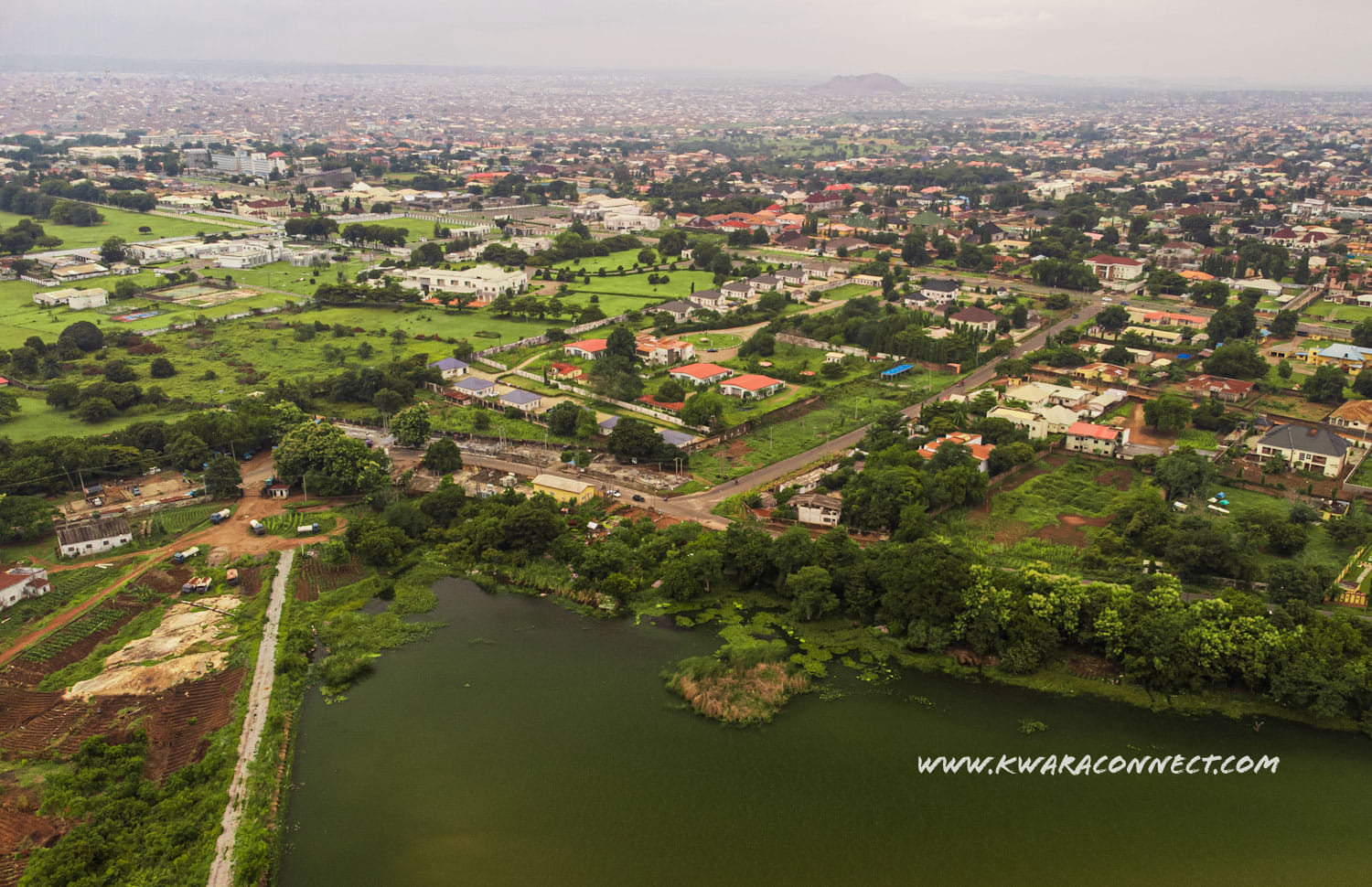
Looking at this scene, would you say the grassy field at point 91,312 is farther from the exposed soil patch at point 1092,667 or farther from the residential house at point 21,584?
the exposed soil patch at point 1092,667

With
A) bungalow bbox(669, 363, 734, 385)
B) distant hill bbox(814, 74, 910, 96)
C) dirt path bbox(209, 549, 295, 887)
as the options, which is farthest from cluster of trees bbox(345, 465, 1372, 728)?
distant hill bbox(814, 74, 910, 96)

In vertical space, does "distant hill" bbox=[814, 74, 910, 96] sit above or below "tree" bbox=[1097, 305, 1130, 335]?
above

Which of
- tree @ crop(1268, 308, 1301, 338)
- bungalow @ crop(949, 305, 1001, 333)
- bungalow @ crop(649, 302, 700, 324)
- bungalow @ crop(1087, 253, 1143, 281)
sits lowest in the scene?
bungalow @ crop(649, 302, 700, 324)

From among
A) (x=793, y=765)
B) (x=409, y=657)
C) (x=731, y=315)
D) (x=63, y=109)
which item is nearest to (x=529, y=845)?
(x=793, y=765)

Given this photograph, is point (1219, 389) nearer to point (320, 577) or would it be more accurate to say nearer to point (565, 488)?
point (565, 488)

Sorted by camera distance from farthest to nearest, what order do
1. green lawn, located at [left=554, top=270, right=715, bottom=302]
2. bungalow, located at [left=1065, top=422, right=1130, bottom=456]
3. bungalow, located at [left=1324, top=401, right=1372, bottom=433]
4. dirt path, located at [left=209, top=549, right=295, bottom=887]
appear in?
green lawn, located at [left=554, top=270, right=715, bottom=302] < bungalow, located at [left=1324, top=401, right=1372, bottom=433] < bungalow, located at [left=1065, top=422, right=1130, bottom=456] < dirt path, located at [left=209, top=549, right=295, bottom=887]

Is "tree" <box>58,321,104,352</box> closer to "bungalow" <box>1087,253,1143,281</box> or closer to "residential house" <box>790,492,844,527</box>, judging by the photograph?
"residential house" <box>790,492,844,527</box>

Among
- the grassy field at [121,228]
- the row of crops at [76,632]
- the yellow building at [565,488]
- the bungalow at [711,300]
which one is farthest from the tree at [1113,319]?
the grassy field at [121,228]

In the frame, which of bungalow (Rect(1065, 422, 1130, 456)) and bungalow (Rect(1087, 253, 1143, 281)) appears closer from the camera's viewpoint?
bungalow (Rect(1065, 422, 1130, 456))
